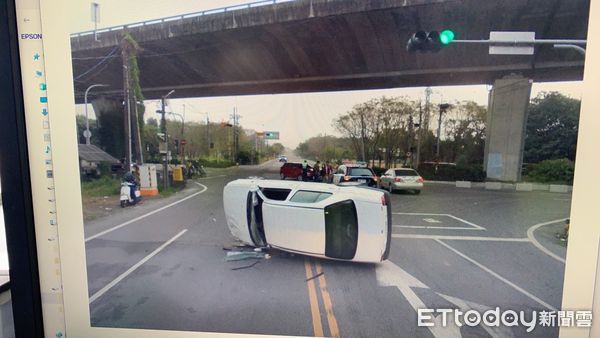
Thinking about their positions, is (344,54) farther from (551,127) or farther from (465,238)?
(465,238)

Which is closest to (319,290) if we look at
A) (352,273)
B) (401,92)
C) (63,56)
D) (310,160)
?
(352,273)

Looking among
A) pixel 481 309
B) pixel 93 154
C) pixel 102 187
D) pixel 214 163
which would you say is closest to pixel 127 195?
pixel 102 187

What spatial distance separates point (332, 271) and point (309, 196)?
0.43 m

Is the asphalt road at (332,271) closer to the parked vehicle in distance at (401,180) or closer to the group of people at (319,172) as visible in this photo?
the parked vehicle in distance at (401,180)

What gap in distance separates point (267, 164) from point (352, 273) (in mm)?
761

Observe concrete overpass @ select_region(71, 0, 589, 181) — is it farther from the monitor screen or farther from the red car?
the red car

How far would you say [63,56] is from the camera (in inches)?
42.9

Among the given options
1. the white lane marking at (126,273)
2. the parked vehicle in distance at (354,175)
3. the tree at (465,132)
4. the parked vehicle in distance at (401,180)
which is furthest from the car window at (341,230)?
the white lane marking at (126,273)

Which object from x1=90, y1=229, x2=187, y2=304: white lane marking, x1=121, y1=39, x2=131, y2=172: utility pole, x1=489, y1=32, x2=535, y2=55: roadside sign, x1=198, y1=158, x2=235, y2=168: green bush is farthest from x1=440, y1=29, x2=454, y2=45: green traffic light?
x1=90, y1=229, x2=187, y2=304: white lane marking

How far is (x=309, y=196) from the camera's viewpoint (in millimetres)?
1216

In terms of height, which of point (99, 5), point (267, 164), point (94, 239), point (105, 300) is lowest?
point (105, 300)

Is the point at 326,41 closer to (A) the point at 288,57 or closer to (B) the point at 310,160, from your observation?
(A) the point at 288,57

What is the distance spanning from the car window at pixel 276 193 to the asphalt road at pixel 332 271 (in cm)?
10

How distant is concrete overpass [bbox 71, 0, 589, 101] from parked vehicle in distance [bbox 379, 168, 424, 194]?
1.50ft
